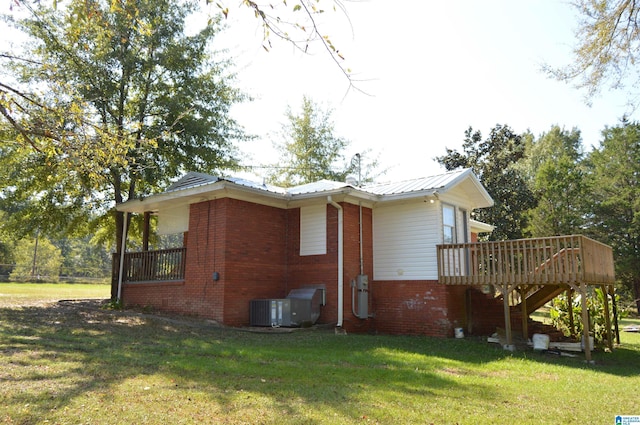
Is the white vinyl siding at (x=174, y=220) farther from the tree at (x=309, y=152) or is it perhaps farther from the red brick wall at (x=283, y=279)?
the tree at (x=309, y=152)

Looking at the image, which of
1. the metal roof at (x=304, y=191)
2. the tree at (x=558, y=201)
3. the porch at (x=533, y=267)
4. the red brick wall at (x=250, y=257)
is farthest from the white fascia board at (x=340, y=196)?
the tree at (x=558, y=201)

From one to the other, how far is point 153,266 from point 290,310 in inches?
213

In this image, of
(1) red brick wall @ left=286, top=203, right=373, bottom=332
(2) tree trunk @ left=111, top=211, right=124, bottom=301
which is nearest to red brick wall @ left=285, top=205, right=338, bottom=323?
(1) red brick wall @ left=286, top=203, right=373, bottom=332

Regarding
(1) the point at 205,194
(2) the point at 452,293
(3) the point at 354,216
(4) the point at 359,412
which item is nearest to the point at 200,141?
(1) the point at 205,194

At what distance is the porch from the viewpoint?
10.4 metres

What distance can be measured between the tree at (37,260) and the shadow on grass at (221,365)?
36.5 m

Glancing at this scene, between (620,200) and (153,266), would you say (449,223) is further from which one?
(620,200)

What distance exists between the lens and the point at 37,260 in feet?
171

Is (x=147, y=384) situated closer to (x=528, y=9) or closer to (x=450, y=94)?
(x=450, y=94)

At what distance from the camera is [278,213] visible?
14.5 meters

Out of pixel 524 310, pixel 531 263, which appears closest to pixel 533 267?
pixel 531 263

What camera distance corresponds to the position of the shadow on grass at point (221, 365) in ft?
17.4

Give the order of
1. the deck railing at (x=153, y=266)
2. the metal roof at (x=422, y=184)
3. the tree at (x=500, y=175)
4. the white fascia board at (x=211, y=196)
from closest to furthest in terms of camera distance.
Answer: the white fascia board at (x=211, y=196)
the metal roof at (x=422, y=184)
the deck railing at (x=153, y=266)
the tree at (x=500, y=175)

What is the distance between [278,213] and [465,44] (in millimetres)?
8847
